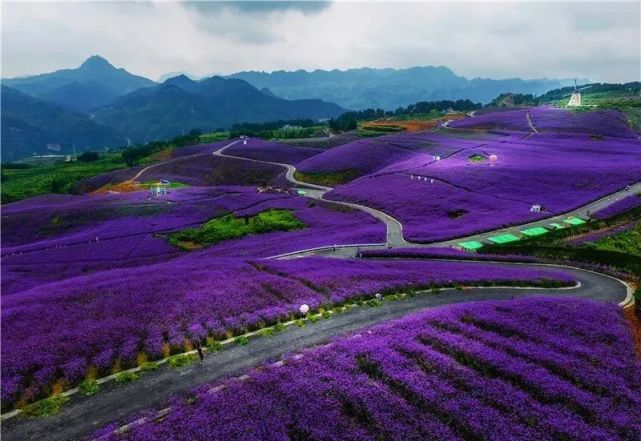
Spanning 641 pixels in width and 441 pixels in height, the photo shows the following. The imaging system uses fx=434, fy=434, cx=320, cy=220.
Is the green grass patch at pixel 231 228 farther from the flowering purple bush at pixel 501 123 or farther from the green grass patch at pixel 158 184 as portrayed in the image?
the flowering purple bush at pixel 501 123

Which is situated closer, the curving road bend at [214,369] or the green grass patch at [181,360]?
the curving road bend at [214,369]

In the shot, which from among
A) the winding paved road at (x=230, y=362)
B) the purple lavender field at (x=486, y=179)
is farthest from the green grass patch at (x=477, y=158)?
the winding paved road at (x=230, y=362)

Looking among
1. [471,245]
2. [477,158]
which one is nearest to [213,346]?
[471,245]

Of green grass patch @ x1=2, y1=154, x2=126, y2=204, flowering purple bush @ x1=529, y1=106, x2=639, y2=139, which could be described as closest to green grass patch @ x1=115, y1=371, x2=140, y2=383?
green grass patch @ x1=2, y1=154, x2=126, y2=204

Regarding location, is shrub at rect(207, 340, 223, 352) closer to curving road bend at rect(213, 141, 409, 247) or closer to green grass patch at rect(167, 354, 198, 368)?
green grass patch at rect(167, 354, 198, 368)

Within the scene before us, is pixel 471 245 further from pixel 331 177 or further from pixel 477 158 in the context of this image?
pixel 331 177

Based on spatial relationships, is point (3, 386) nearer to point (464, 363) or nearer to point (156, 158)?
point (464, 363)
